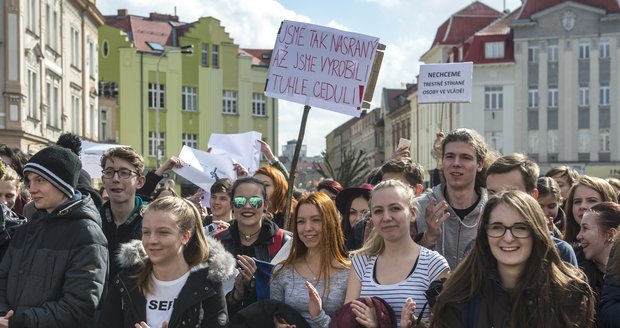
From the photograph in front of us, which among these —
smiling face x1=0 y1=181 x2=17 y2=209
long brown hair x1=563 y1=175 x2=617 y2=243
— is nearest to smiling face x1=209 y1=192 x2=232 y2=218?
smiling face x1=0 y1=181 x2=17 y2=209

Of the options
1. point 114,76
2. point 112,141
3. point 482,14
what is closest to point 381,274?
point 112,141

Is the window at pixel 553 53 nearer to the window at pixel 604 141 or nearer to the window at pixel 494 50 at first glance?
the window at pixel 494 50

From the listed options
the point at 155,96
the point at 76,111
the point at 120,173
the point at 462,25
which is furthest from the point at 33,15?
the point at 462,25

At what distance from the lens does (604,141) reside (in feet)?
189

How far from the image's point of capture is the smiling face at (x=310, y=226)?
5.75m

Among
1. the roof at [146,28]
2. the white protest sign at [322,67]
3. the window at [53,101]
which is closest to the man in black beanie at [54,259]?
the white protest sign at [322,67]

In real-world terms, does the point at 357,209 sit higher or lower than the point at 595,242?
higher

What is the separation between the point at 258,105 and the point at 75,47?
20.9m

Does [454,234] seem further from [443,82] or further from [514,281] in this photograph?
[443,82]

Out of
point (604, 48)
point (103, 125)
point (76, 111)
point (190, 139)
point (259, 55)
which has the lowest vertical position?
point (190, 139)

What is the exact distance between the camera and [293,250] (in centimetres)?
581

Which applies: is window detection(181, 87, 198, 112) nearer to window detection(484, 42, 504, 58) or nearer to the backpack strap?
window detection(484, 42, 504, 58)

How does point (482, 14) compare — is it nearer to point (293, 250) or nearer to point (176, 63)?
point (176, 63)

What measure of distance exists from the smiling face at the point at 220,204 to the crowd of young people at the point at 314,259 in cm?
179
